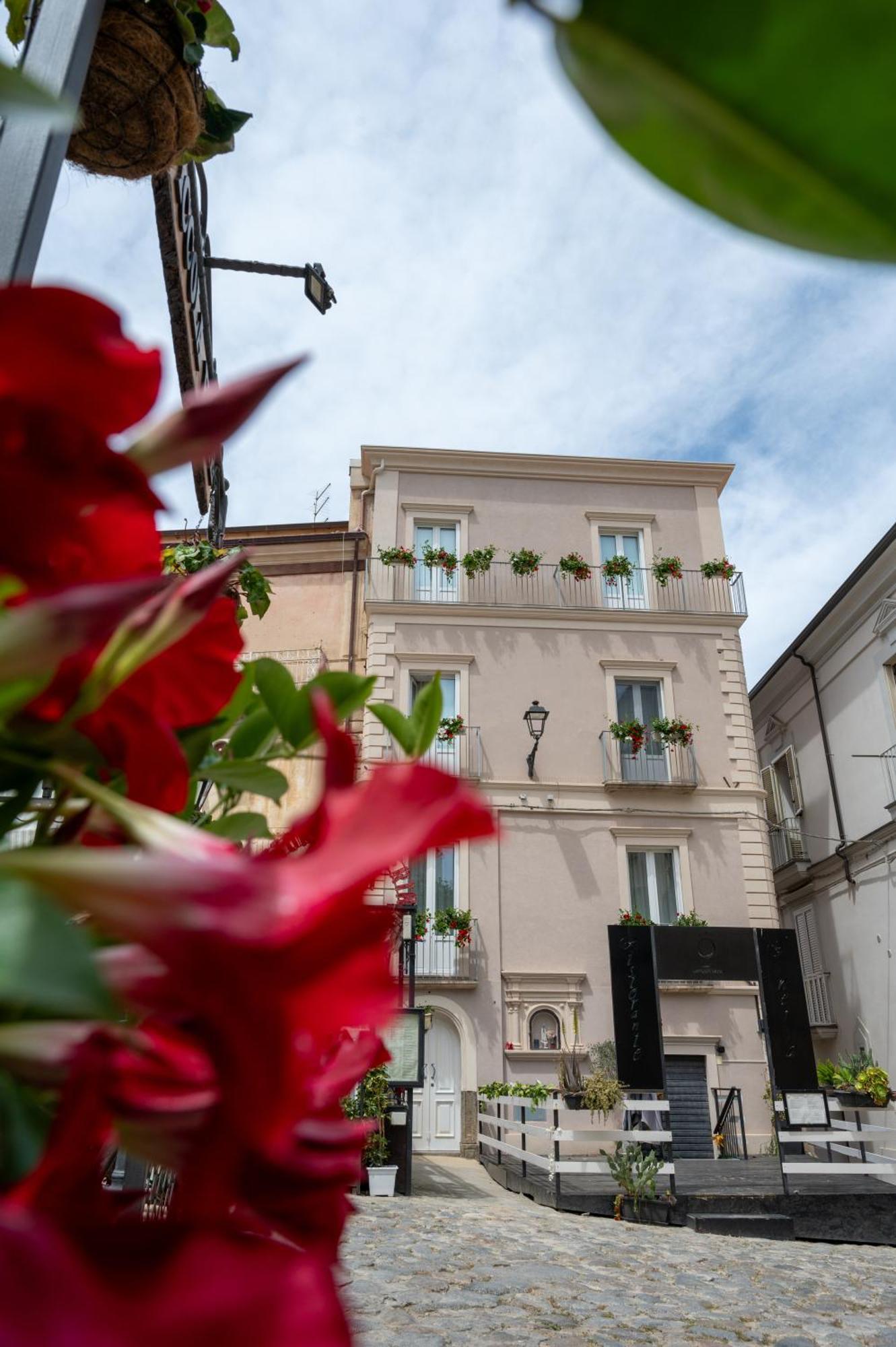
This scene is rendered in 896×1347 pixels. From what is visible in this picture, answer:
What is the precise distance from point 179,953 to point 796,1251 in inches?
329

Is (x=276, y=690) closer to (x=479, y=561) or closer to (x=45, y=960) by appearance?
(x=45, y=960)

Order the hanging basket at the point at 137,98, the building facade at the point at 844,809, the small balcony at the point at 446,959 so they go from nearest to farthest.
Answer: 1. the hanging basket at the point at 137,98
2. the small balcony at the point at 446,959
3. the building facade at the point at 844,809

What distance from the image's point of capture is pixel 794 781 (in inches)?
666

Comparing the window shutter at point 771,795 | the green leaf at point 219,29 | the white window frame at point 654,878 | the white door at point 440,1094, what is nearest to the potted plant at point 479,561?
the white window frame at point 654,878

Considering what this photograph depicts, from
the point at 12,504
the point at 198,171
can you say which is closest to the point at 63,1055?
the point at 12,504

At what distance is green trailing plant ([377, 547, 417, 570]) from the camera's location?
15.3m

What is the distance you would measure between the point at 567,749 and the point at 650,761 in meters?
1.28

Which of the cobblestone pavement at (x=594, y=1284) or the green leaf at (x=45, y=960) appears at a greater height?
the green leaf at (x=45, y=960)

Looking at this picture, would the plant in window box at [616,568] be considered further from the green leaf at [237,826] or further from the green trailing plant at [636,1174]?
the green leaf at [237,826]

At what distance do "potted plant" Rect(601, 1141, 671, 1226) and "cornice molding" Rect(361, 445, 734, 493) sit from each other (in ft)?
36.4

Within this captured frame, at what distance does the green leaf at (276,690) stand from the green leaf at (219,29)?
2082 mm

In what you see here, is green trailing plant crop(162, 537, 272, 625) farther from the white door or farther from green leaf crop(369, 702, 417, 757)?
the white door

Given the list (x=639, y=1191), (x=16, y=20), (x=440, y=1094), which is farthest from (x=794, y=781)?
(x=16, y=20)

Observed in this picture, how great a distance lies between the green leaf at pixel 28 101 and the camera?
0.18m
